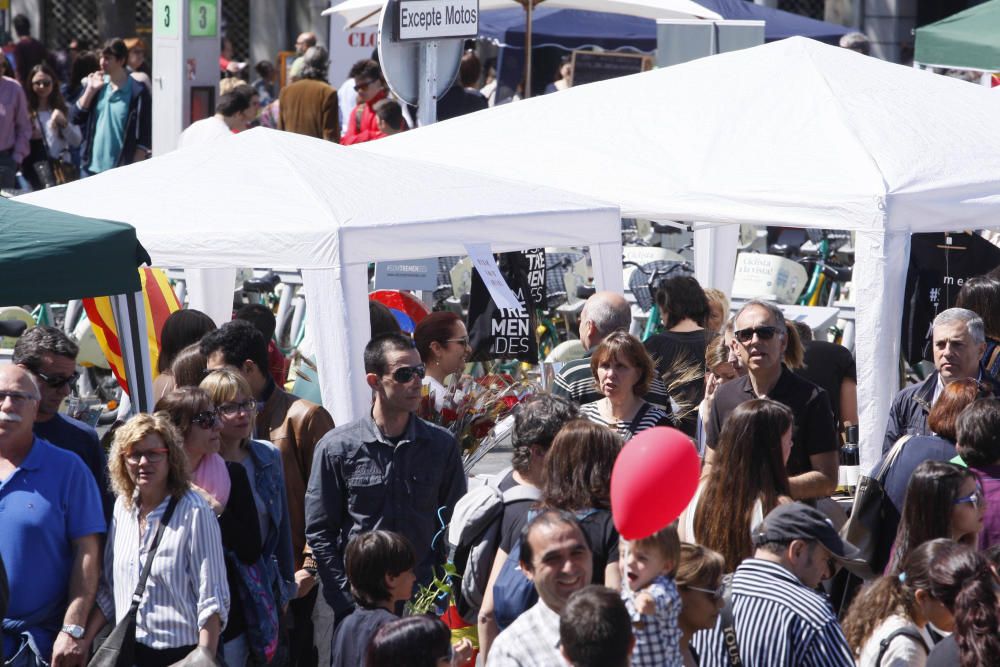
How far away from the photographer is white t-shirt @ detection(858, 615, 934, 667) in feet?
13.7

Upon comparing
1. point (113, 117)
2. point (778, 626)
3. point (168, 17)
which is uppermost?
point (168, 17)

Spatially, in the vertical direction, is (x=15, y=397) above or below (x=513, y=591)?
above

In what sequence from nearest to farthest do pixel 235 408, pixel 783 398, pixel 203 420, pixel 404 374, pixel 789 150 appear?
pixel 203 420
pixel 235 408
pixel 404 374
pixel 783 398
pixel 789 150

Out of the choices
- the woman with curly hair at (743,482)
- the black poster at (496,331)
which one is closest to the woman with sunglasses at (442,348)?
the black poster at (496,331)

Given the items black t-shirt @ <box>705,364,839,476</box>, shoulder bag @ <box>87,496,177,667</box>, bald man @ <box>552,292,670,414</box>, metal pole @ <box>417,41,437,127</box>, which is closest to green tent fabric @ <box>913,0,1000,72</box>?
metal pole @ <box>417,41,437,127</box>

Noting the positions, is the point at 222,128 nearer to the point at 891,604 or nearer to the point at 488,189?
the point at 488,189

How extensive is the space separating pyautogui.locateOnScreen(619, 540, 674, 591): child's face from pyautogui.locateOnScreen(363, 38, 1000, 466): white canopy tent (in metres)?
3.70

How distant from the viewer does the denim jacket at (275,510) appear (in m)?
5.31

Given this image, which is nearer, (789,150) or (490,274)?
(490,274)

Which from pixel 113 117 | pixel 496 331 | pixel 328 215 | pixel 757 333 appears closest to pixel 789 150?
pixel 496 331

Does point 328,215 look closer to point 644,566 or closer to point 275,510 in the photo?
point 275,510

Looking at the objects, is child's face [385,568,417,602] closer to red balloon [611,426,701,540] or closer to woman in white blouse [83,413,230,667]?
woman in white blouse [83,413,230,667]

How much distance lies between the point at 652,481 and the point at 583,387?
2.83 m

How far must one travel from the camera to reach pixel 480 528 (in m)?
4.82
